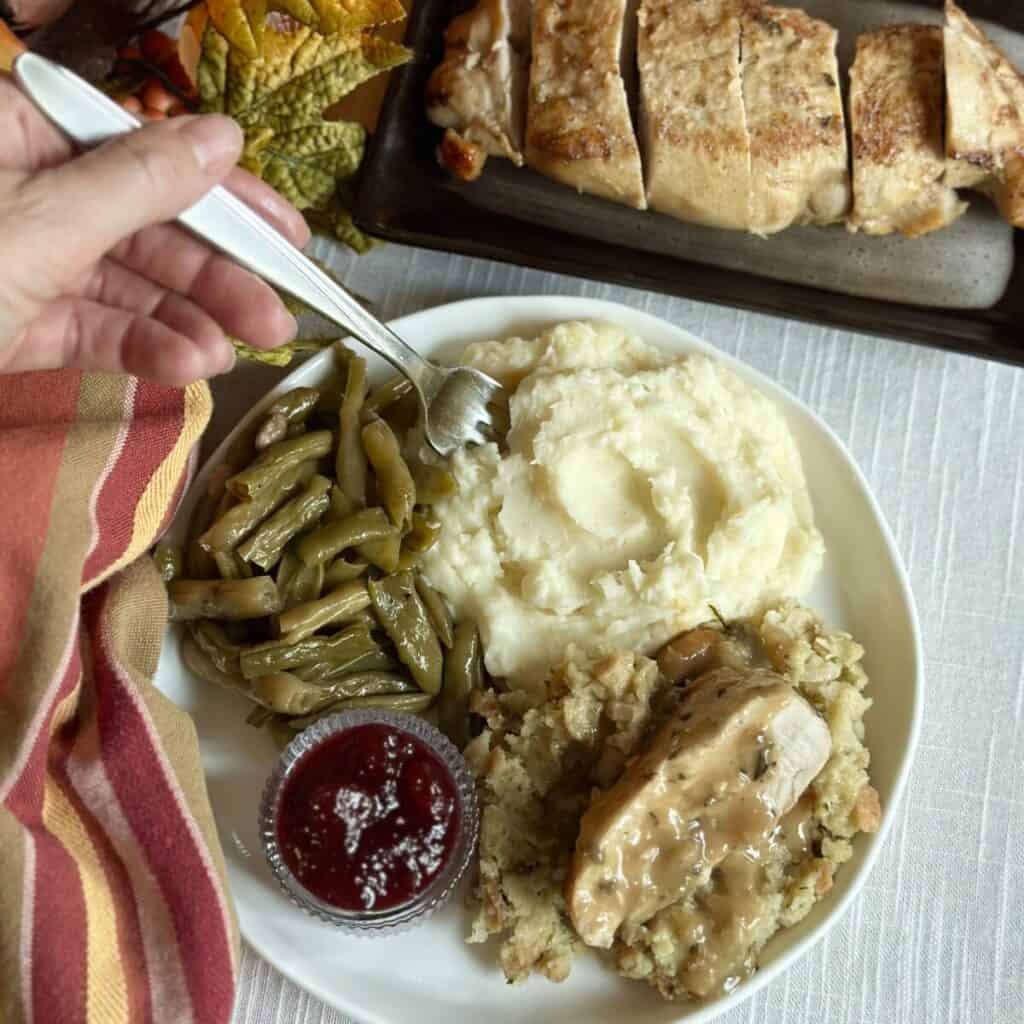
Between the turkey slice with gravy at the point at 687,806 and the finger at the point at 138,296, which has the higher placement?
the finger at the point at 138,296

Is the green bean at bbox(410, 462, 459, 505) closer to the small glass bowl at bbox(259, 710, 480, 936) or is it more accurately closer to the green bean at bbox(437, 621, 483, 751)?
the green bean at bbox(437, 621, 483, 751)

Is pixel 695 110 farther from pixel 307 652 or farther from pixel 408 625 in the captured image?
pixel 307 652

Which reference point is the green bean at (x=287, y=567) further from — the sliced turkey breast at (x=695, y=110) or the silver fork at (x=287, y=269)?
the sliced turkey breast at (x=695, y=110)

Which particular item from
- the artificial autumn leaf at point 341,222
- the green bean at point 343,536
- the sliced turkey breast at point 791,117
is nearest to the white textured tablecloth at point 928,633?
the artificial autumn leaf at point 341,222

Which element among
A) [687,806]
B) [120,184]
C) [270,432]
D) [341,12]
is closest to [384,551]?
[270,432]

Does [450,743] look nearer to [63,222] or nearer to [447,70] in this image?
[63,222]

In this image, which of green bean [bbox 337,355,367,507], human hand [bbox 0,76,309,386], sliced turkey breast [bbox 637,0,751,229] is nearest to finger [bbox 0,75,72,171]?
human hand [bbox 0,76,309,386]
